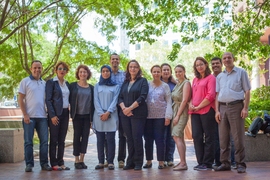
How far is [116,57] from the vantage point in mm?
9914

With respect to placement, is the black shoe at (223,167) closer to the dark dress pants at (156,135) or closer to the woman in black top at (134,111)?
the dark dress pants at (156,135)

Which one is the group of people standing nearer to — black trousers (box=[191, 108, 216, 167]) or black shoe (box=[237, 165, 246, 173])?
black trousers (box=[191, 108, 216, 167])

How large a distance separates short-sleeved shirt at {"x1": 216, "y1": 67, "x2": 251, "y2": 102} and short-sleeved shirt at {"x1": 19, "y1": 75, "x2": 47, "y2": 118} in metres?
3.53

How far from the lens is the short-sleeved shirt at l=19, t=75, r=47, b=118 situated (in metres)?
9.38

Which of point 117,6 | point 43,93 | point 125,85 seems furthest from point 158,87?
point 117,6

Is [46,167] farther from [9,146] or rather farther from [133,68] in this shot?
[133,68]

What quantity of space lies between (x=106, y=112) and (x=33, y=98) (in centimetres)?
147

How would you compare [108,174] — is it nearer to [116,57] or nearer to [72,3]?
[116,57]

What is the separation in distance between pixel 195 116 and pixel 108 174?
6.56 feet

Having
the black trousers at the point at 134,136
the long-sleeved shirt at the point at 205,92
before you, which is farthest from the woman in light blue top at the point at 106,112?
the long-sleeved shirt at the point at 205,92

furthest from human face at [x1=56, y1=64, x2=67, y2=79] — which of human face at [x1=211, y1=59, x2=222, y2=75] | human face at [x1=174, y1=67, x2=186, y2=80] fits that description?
human face at [x1=211, y1=59, x2=222, y2=75]

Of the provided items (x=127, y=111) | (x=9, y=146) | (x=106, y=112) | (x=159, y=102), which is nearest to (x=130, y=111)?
(x=127, y=111)

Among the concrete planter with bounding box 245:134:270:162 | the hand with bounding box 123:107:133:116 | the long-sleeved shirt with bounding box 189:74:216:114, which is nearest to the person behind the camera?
the long-sleeved shirt with bounding box 189:74:216:114

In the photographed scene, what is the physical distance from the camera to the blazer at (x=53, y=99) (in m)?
9.34
